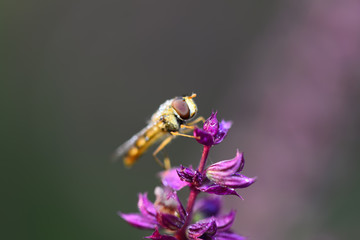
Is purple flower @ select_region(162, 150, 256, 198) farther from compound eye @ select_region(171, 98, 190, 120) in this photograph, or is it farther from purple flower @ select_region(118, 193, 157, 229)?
compound eye @ select_region(171, 98, 190, 120)

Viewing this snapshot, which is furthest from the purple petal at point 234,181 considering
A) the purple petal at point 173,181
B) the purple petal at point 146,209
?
the purple petal at point 146,209

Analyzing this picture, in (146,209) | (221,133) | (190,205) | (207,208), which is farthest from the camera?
(207,208)

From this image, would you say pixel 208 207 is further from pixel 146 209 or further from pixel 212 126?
pixel 212 126

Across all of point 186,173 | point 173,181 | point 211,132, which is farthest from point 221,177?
point 173,181

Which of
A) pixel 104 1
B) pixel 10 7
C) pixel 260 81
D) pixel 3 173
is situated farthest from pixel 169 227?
pixel 104 1

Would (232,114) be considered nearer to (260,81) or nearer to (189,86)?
(260,81)

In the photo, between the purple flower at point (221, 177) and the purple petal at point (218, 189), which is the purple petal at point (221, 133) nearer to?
the purple flower at point (221, 177)

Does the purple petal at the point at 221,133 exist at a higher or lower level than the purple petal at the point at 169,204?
higher
